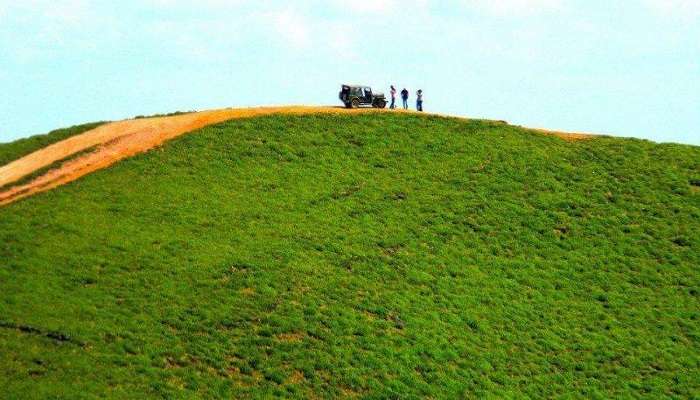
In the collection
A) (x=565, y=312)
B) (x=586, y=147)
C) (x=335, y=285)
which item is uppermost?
(x=586, y=147)

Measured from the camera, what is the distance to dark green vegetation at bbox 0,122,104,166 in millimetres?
54906

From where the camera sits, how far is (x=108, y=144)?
53.0m

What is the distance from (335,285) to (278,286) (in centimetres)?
298

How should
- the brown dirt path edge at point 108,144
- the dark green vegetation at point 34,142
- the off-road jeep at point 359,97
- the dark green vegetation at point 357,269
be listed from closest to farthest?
the dark green vegetation at point 357,269
the brown dirt path edge at point 108,144
the dark green vegetation at point 34,142
the off-road jeep at point 359,97

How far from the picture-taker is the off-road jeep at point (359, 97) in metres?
61.9

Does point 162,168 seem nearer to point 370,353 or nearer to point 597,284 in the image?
point 370,353

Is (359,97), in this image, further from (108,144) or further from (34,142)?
(34,142)

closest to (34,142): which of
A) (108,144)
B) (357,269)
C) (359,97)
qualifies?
(108,144)

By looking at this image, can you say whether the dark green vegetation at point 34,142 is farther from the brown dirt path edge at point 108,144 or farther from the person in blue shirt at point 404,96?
the person in blue shirt at point 404,96

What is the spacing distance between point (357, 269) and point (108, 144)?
20.4 metres

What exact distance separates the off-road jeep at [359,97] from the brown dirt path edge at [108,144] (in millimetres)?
907

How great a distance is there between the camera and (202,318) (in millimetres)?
36031

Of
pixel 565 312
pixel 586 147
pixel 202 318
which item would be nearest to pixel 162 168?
pixel 202 318

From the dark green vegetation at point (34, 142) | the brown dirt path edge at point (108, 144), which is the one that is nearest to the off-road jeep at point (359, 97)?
the brown dirt path edge at point (108, 144)
